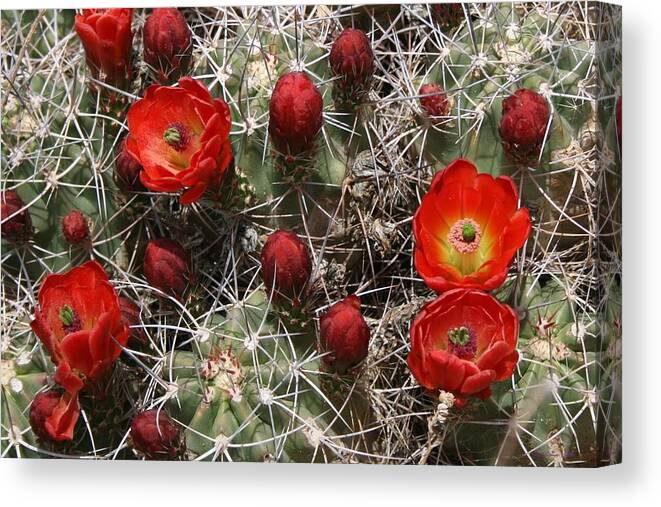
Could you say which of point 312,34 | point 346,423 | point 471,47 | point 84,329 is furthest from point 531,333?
point 84,329

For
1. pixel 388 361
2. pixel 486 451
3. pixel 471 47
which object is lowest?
pixel 486 451

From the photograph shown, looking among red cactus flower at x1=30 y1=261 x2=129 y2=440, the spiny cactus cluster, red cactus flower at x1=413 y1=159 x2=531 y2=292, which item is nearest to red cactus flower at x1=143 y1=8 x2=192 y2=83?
the spiny cactus cluster

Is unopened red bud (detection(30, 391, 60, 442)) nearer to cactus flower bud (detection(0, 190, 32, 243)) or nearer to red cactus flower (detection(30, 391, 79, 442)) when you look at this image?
red cactus flower (detection(30, 391, 79, 442))

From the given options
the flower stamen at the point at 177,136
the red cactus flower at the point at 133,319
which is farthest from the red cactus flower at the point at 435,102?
the red cactus flower at the point at 133,319

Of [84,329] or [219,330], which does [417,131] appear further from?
[84,329]

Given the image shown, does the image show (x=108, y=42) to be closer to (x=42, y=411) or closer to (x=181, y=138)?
(x=181, y=138)
